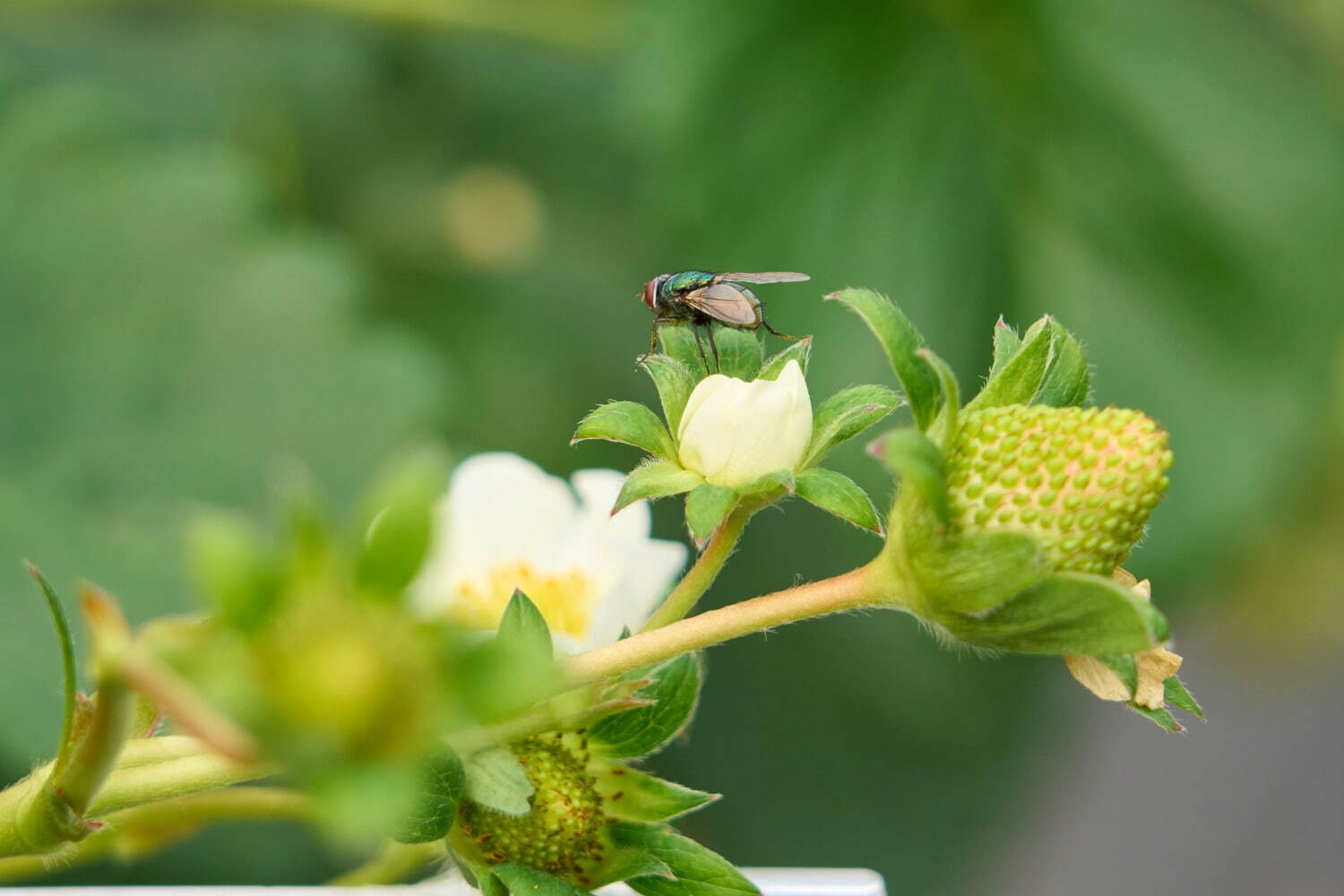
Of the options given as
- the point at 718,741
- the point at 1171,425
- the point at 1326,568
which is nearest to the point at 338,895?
the point at 1171,425

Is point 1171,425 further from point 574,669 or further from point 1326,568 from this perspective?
point 574,669

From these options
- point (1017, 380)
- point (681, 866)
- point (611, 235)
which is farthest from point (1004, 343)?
point (611, 235)

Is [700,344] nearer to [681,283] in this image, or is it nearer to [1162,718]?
[681,283]

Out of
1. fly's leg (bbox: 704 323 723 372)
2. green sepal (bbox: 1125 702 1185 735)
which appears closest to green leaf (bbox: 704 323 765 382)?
fly's leg (bbox: 704 323 723 372)

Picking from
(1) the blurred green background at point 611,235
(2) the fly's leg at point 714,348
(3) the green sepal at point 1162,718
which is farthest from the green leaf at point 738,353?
(1) the blurred green background at point 611,235

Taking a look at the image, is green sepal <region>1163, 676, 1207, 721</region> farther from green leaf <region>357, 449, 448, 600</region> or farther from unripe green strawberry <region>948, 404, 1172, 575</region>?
green leaf <region>357, 449, 448, 600</region>

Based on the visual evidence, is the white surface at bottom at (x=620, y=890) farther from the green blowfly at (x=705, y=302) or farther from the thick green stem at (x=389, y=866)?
the green blowfly at (x=705, y=302)
